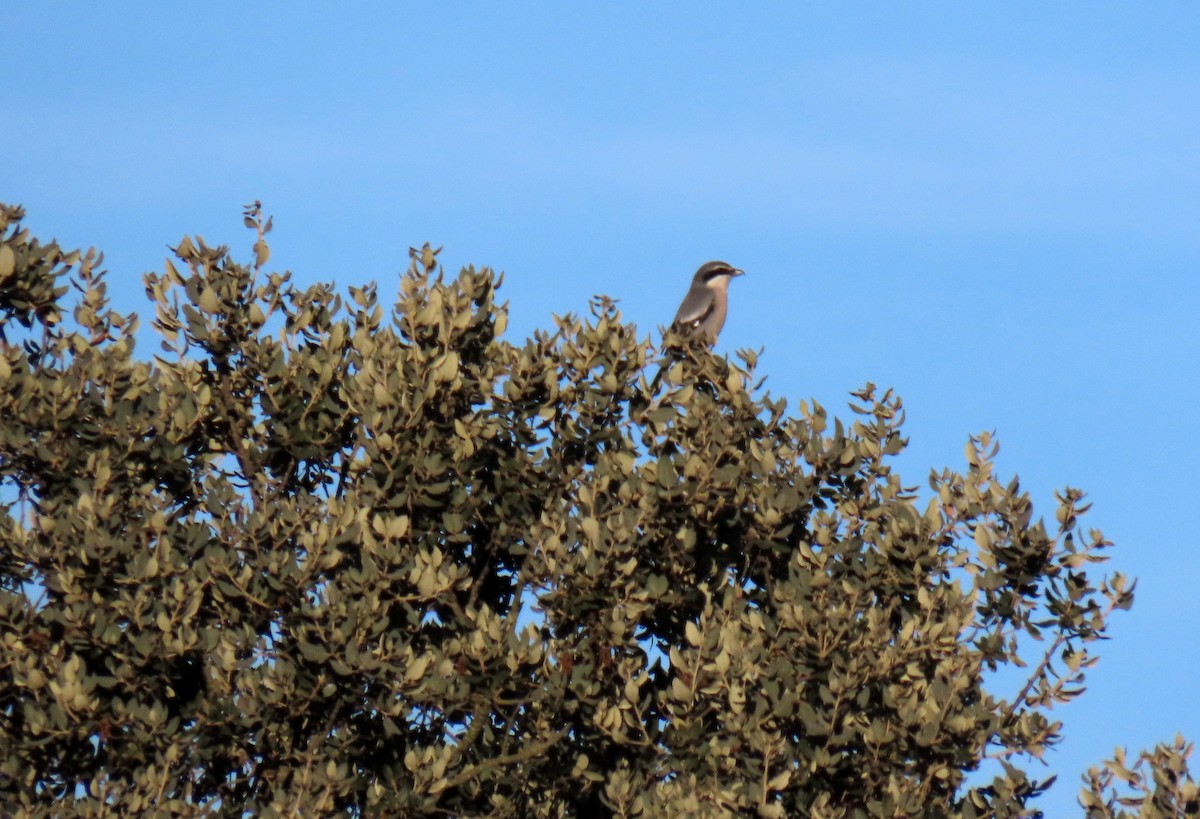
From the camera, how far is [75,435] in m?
12.8

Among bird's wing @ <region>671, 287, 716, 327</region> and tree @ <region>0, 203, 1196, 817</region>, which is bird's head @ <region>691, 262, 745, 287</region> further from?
tree @ <region>0, 203, 1196, 817</region>

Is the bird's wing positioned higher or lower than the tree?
higher

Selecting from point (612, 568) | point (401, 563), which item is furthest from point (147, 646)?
point (612, 568)

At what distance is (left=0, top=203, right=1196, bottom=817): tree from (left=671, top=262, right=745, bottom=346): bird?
28.8 ft

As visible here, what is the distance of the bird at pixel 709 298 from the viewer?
22.5 metres

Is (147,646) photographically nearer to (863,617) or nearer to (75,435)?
(75,435)

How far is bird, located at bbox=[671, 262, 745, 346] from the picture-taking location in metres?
22.5

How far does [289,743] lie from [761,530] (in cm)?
400

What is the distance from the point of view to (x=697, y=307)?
22578mm

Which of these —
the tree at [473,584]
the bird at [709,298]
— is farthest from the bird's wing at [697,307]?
the tree at [473,584]

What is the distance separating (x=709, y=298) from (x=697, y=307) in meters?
0.23

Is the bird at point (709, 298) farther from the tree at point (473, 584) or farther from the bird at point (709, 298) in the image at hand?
the tree at point (473, 584)

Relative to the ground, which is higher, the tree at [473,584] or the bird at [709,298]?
the bird at [709,298]

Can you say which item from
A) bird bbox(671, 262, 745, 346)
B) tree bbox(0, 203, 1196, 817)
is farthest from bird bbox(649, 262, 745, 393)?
tree bbox(0, 203, 1196, 817)
